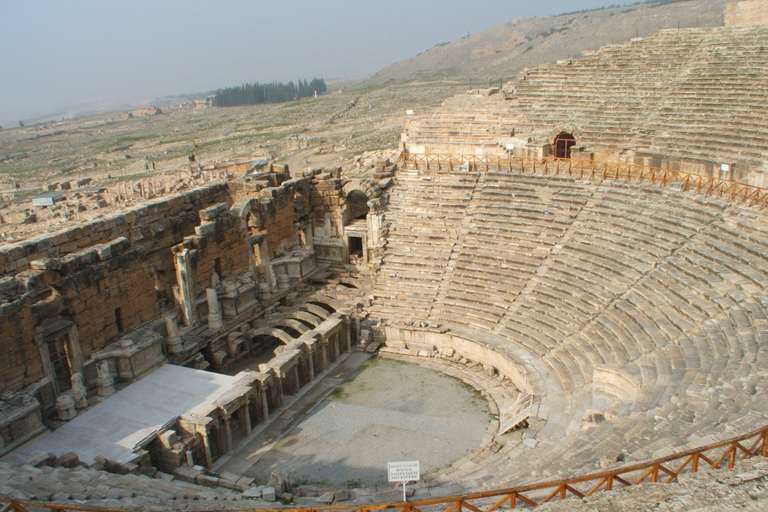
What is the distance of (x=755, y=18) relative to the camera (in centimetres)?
2794

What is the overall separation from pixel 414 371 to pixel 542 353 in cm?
373

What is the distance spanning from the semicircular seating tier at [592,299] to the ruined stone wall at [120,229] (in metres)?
6.57

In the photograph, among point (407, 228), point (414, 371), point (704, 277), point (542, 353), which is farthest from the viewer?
point (407, 228)

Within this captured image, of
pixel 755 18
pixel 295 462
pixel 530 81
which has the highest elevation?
pixel 755 18

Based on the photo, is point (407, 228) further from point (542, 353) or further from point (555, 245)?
point (542, 353)

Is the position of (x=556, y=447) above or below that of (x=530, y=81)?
below

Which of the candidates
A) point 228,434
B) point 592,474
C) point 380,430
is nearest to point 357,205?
point 380,430

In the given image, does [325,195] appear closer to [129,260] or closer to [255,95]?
[129,260]

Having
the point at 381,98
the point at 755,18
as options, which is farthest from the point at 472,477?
the point at 381,98

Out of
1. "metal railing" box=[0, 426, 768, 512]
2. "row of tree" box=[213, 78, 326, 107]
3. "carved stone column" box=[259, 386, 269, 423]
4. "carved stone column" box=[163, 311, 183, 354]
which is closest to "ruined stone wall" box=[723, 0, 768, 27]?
"metal railing" box=[0, 426, 768, 512]

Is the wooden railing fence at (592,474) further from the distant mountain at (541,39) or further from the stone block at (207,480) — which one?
the distant mountain at (541,39)

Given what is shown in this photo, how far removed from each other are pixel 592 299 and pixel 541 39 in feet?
369

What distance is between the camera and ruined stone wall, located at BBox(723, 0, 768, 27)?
2762 cm

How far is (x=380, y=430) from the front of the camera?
15.5m
